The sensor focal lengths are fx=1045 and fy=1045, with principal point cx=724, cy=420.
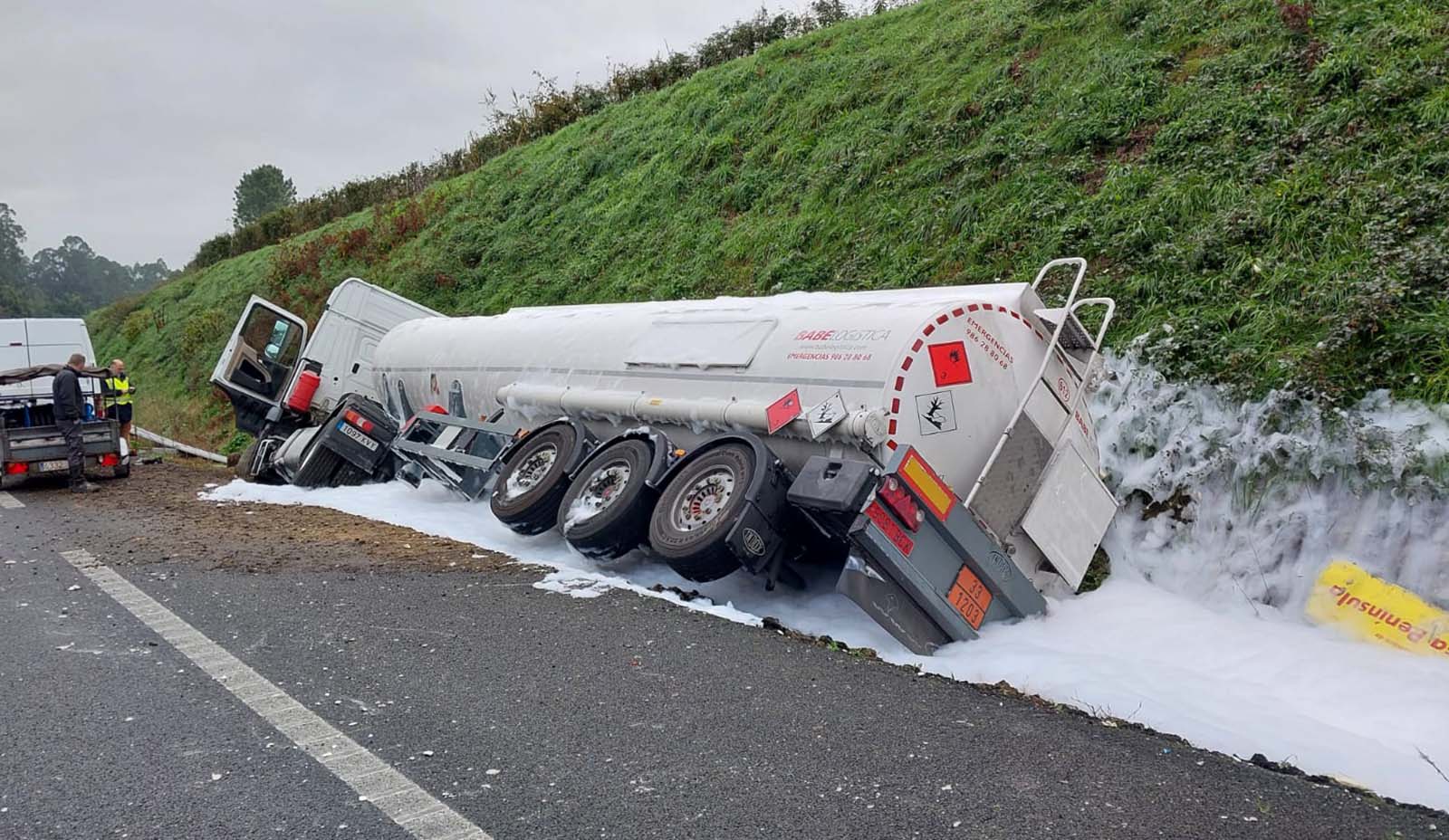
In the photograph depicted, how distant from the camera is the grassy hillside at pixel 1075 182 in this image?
705 centimetres

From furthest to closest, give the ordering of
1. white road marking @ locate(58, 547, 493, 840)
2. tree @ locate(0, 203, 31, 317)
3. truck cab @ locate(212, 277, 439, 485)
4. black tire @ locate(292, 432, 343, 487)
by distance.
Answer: tree @ locate(0, 203, 31, 317), truck cab @ locate(212, 277, 439, 485), black tire @ locate(292, 432, 343, 487), white road marking @ locate(58, 547, 493, 840)

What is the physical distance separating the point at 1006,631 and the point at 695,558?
5.91ft

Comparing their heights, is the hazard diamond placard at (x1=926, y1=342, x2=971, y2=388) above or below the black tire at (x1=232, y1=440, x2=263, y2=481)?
above

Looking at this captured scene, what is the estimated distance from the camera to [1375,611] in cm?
532

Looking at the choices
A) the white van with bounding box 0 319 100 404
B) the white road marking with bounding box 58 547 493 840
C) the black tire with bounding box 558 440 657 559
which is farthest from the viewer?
the white van with bounding box 0 319 100 404

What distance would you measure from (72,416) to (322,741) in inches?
423

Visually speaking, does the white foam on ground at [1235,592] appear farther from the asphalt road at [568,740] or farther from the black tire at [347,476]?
the black tire at [347,476]

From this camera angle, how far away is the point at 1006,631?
582 centimetres

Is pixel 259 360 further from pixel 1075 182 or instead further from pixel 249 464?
pixel 1075 182

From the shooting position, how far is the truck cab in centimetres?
1292

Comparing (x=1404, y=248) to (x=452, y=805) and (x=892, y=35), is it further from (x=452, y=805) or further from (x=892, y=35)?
(x=892, y=35)

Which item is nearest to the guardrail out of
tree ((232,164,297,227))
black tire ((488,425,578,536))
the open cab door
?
the open cab door

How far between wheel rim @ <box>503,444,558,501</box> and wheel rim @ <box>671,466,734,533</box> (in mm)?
1738

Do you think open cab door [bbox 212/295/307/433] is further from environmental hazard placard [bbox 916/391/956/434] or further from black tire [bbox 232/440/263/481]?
environmental hazard placard [bbox 916/391/956/434]
